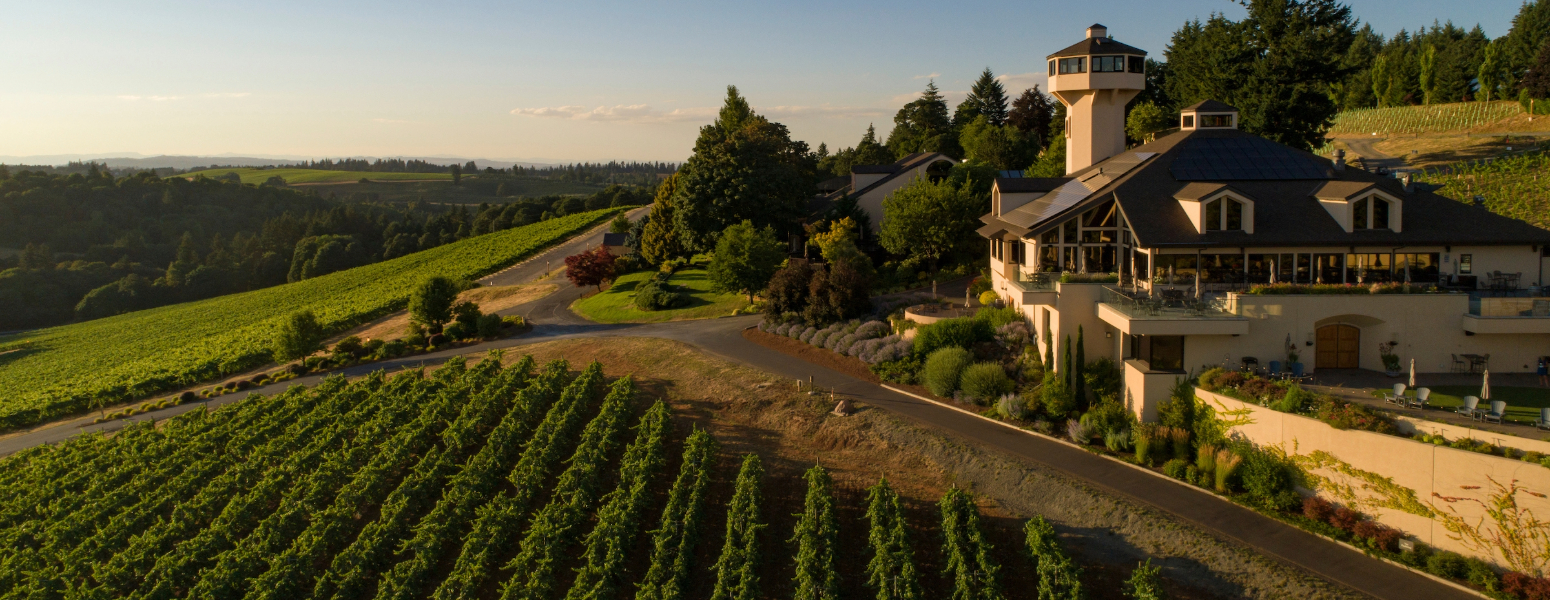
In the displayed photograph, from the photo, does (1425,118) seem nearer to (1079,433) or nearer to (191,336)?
(1079,433)

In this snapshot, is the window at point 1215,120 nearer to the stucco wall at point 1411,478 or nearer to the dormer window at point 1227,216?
the dormer window at point 1227,216

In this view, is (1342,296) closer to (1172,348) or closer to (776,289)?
(1172,348)

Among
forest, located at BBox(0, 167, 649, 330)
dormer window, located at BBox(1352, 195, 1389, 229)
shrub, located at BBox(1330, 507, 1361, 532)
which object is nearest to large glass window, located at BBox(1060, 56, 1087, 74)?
dormer window, located at BBox(1352, 195, 1389, 229)

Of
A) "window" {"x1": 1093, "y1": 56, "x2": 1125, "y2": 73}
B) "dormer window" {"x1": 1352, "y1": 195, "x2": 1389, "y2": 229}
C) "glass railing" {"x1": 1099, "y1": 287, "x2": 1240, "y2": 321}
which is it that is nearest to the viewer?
"glass railing" {"x1": 1099, "y1": 287, "x2": 1240, "y2": 321}

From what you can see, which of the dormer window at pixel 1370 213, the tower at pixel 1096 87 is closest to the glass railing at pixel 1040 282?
the dormer window at pixel 1370 213

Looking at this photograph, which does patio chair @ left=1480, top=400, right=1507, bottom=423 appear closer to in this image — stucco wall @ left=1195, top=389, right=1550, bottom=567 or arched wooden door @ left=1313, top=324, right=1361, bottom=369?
stucco wall @ left=1195, top=389, right=1550, bottom=567

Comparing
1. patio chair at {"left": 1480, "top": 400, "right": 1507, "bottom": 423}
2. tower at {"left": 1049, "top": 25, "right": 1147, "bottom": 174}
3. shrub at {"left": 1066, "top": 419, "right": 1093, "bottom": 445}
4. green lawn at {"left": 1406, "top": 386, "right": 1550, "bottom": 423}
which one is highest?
tower at {"left": 1049, "top": 25, "right": 1147, "bottom": 174}
